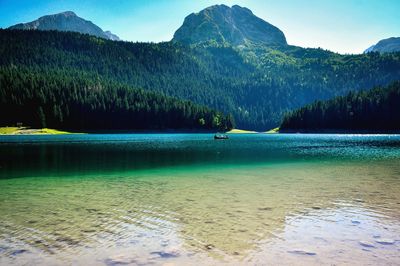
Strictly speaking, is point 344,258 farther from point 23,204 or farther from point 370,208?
point 23,204

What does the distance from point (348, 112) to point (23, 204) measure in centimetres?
20439

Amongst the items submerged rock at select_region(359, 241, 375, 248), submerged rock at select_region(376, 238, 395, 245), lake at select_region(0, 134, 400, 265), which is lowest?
lake at select_region(0, 134, 400, 265)

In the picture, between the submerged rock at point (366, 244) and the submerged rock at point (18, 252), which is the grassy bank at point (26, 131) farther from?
the submerged rock at point (366, 244)

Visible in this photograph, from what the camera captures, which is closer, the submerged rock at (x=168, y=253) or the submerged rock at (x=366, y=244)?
the submerged rock at (x=168, y=253)

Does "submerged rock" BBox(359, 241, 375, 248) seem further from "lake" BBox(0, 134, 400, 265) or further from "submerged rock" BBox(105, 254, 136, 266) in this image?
"submerged rock" BBox(105, 254, 136, 266)

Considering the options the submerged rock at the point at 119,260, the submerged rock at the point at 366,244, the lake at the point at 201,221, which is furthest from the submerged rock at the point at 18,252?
the submerged rock at the point at 366,244

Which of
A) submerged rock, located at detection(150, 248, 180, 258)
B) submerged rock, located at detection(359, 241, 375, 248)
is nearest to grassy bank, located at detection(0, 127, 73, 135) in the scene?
submerged rock, located at detection(150, 248, 180, 258)

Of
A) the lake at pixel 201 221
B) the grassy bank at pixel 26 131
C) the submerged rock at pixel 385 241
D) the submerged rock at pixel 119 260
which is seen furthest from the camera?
the grassy bank at pixel 26 131

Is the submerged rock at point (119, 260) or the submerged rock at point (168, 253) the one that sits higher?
the submerged rock at point (119, 260)

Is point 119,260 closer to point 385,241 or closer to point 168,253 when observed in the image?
point 168,253

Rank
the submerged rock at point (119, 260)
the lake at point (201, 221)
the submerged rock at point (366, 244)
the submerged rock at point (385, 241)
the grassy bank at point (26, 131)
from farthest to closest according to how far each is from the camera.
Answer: the grassy bank at point (26, 131)
the submerged rock at point (385, 241)
the submerged rock at point (366, 244)
the lake at point (201, 221)
the submerged rock at point (119, 260)

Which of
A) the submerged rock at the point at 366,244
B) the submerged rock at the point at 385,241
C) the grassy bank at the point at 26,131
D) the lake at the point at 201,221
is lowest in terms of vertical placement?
the lake at the point at 201,221

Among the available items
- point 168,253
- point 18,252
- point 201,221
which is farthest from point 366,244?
point 18,252

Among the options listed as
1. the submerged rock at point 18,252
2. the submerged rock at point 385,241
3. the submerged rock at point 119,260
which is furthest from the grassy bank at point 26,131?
the submerged rock at point 385,241
